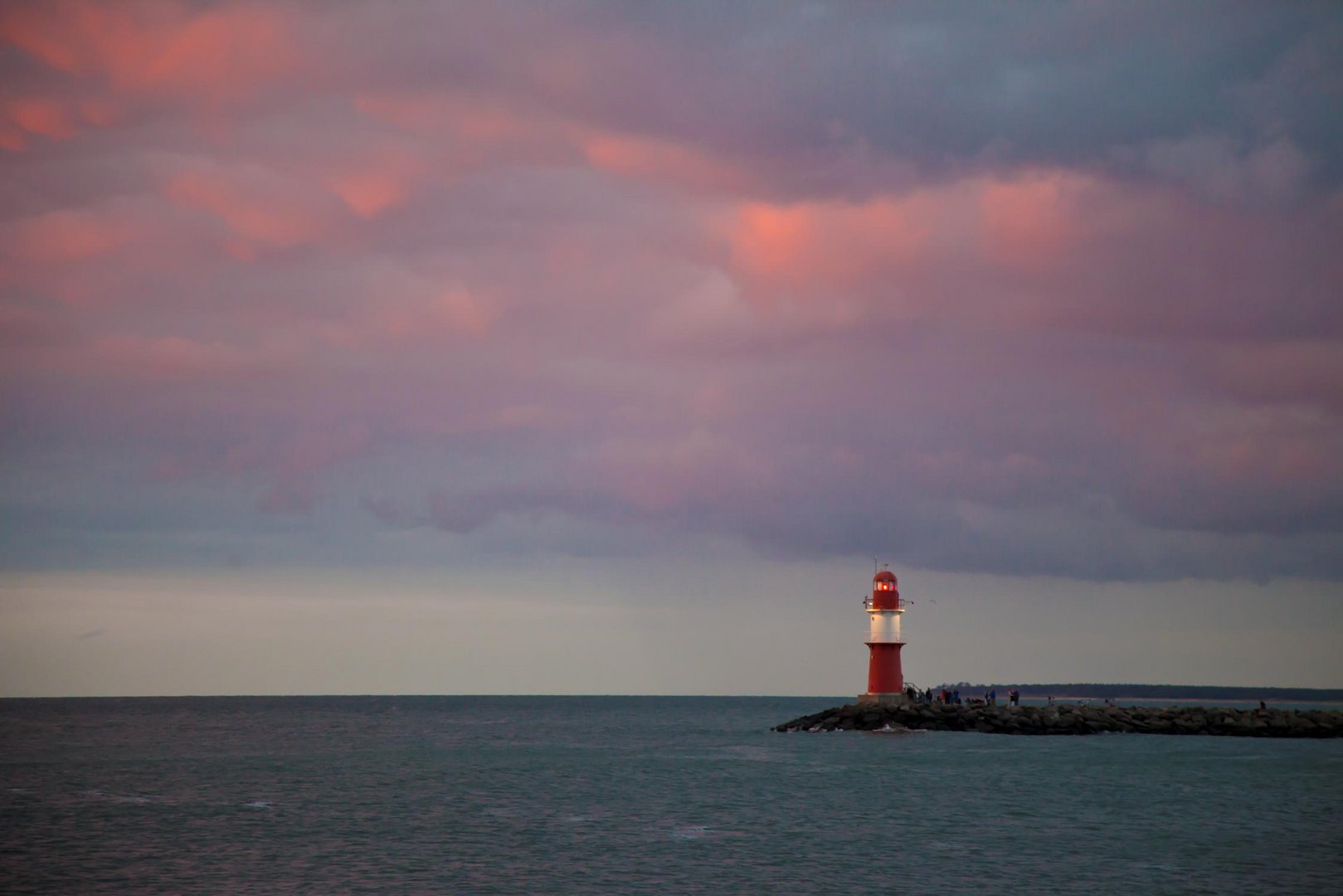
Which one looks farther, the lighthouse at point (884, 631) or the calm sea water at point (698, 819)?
the lighthouse at point (884, 631)

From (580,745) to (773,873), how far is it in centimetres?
6392

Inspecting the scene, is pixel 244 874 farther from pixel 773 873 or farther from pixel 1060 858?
pixel 1060 858

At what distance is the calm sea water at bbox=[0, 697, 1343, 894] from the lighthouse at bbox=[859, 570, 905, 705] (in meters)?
4.56

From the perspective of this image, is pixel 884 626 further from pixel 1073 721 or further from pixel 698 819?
pixel 698 819

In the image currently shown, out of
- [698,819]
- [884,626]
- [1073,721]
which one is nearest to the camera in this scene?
[698,819]

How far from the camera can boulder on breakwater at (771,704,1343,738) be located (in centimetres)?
9075

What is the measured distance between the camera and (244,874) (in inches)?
1487

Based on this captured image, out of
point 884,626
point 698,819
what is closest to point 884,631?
point 884,626

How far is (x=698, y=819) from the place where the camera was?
4997 centimetres

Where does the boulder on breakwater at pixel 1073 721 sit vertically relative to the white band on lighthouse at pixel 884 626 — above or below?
below

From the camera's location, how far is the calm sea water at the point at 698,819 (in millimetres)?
37438

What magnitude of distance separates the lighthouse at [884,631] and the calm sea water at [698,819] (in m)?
4.56

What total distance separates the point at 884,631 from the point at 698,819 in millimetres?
34619

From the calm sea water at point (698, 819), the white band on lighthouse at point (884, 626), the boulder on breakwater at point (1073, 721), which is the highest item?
the white band on lighthouse at point (884, 626)
